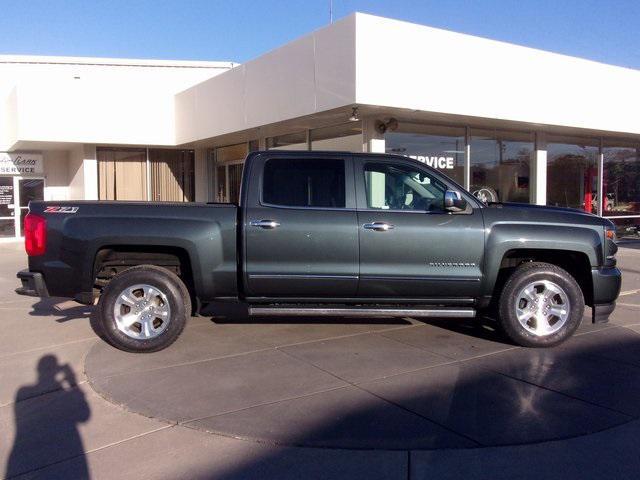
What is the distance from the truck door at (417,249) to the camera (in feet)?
20.4

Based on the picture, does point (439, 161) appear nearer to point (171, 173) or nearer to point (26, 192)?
point (171, 173)

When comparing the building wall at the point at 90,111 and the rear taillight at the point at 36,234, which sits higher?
the building wall at the point at 90,111

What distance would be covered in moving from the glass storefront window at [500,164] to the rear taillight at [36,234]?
9681 mm

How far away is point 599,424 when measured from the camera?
4434mm

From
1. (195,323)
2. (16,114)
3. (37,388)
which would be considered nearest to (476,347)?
(195,323)

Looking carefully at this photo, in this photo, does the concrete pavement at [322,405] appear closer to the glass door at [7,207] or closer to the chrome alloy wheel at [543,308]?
the chrome alloy wheel at [543,308]

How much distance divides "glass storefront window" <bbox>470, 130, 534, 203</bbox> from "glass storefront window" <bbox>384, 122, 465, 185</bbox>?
17.2 inches

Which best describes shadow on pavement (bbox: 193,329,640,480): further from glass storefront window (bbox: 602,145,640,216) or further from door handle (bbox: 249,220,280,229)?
glass storefront window (bbox: 602,145,640,216)

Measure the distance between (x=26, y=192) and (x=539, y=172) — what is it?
15617 mm

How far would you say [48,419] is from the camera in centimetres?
461

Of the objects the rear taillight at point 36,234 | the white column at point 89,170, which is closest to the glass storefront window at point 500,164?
the rear taillight at point 36,234

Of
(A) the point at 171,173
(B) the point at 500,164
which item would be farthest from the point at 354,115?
(A) the point at 171,173

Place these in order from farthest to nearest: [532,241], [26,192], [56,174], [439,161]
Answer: [56,174], [26,192], [439,161], [532,241]

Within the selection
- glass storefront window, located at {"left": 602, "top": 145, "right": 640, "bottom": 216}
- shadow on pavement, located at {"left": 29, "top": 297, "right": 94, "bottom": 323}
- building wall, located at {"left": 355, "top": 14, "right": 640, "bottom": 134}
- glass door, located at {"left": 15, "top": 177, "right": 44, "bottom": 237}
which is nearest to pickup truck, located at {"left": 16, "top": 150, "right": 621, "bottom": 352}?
shadow on pavement, located at {"left": 29, "top": 297, "right": 94, "bottom": 323}
